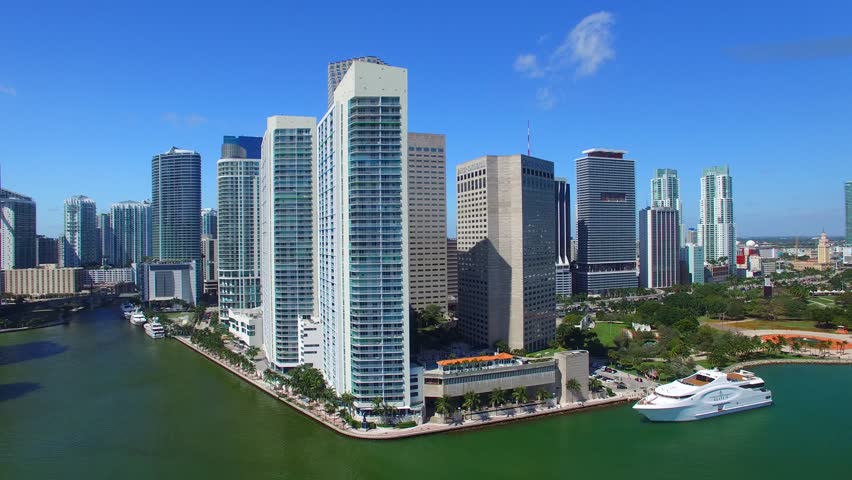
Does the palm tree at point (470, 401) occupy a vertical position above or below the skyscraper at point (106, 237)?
below

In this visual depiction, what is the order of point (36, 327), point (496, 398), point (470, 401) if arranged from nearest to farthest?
point (470, 401) → point (496, 398) → point (36, 327)

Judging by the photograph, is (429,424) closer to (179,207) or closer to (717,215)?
(179,207)

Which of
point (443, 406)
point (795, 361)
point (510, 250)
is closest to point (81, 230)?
point (510, 250)

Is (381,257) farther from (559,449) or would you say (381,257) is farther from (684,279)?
(684,279)

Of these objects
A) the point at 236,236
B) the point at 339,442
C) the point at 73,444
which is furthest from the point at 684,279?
the point at 73,444

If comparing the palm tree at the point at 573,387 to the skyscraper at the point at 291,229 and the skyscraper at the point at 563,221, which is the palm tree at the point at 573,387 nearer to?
the skyscraper at the point at 291,229

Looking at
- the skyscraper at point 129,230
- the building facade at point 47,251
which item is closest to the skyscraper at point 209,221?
the skyscraper at point 129,230
